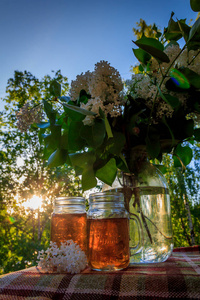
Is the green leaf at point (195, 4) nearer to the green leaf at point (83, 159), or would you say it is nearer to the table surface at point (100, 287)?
the green leaf at point (83, 159)

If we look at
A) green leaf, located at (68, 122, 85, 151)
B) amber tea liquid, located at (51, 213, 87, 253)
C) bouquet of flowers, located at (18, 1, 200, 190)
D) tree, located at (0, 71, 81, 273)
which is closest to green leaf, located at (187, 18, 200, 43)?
bouquet of flowers, located at (18, 1, 200, 190)

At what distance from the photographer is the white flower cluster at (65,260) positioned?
1.87ft

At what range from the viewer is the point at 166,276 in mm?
445

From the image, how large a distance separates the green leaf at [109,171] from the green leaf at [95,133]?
9cm

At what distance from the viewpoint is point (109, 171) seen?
0.70 meters

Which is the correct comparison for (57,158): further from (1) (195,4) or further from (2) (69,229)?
(1) (195,4)

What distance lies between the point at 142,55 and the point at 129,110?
16cm

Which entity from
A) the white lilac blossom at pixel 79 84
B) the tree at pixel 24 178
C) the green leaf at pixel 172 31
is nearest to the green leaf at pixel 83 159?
the white lilac blossom at pixel 79 84

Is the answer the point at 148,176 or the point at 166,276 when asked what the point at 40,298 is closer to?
the point at 166,276

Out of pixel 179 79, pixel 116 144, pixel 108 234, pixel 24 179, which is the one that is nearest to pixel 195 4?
pixel 179 79

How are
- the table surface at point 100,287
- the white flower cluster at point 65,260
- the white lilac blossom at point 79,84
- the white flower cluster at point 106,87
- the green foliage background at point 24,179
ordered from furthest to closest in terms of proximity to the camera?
the green foliage background at point 24,179 → the white lilac blossom at point 79,84 → the white flower cluster at point 106,87 → the white flower cluster at point 65,260 → the table surface at point 100,287

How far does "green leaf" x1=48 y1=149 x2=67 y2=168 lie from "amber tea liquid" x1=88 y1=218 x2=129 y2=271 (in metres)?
0.22

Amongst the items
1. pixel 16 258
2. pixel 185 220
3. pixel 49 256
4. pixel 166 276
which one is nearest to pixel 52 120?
pixel 49 256

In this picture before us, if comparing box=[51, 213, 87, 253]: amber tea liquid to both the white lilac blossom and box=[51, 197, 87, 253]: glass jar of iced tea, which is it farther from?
the white lilac blossom
